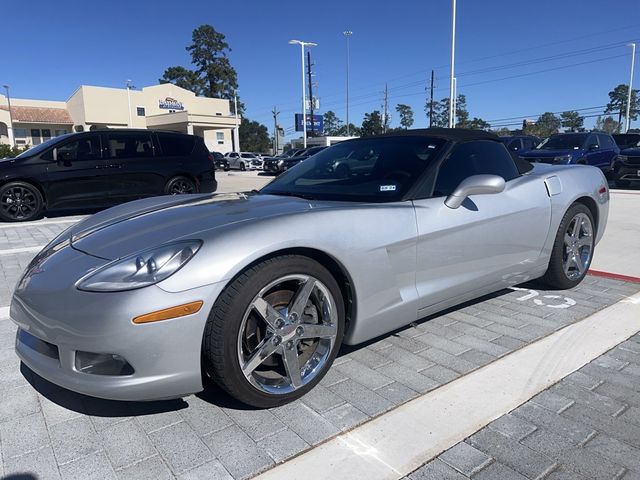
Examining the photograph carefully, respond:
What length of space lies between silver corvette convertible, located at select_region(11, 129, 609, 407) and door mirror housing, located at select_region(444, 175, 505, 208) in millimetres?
12

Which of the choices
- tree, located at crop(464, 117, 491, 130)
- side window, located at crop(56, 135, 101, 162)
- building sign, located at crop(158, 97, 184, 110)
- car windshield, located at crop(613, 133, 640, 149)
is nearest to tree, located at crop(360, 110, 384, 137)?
tree, located at crop(464, 117, 491, 130)

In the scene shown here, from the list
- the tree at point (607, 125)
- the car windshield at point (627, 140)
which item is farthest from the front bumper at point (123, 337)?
the tree at point (607, 125)

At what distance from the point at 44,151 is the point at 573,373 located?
8.95 meters

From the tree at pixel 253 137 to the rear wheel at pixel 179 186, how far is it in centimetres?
8642

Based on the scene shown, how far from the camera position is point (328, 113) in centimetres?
11456

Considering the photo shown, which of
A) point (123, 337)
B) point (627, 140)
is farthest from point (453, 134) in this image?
point (627, 140)

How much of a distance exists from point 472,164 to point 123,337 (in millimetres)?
2610

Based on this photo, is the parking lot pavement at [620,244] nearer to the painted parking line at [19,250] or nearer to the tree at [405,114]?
the painted parking line at [19,250]

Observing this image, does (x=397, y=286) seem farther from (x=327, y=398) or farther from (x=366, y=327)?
(x=327, y=398)

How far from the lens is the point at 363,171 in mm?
3328

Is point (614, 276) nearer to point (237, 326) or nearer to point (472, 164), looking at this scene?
point (472, 164)

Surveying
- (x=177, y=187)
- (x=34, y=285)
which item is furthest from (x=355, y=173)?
(x=177, y=187)

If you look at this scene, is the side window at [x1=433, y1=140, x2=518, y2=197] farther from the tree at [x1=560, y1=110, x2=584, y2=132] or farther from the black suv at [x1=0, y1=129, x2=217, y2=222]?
the tree at [x1=560, y1=110, x2=584, y2=132]

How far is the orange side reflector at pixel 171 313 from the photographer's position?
76.6 inches
